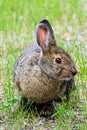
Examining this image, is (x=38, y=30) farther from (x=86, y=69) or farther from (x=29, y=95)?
(x=86, y=69)

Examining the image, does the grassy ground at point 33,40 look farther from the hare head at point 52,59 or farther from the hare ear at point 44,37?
the hare ear at point 44,37

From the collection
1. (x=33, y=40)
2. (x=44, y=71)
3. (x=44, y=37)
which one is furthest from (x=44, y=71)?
(x=33, y=40)

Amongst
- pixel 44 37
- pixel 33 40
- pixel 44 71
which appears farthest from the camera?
pixel 33 40

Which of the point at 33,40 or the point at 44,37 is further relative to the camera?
the point at 33,40

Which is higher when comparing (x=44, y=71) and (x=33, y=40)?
(x=33, y=40)

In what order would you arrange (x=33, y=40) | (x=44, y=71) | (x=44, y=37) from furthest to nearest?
(x=33, y=40), (x=44, y=37), (x=44, y=71)

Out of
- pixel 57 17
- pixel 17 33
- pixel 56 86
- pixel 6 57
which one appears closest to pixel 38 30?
pixel 56 86

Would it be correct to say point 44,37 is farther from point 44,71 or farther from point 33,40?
point 33,40

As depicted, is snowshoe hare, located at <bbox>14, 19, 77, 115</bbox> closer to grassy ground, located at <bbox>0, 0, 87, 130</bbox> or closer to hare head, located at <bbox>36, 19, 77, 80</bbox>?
hare head, located at <bbox>36, 19, 77, 80</bbox>
